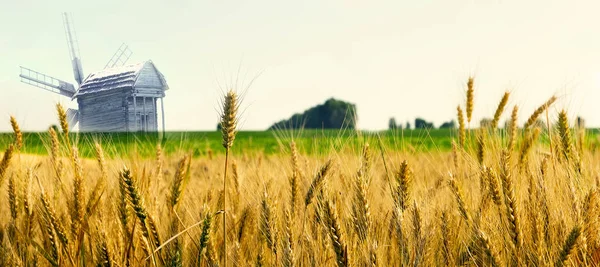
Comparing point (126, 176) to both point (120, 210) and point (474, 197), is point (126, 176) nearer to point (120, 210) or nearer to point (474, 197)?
point (120, 210)

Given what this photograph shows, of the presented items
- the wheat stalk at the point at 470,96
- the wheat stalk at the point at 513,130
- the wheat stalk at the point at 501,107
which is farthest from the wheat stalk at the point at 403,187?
the wheat stalk at the point at 470,96

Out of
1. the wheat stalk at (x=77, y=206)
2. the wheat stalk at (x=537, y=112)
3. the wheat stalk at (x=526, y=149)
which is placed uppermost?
the wheat stalk at (x=537, y=112)

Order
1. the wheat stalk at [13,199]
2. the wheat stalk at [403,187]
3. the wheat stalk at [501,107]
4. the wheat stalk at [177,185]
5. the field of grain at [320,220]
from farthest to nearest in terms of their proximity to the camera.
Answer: the wheat stalk at [501,107]
the wheat stalk at [13,199]
the wheat stalk at [177,185]
the wheat stalk at [403,187]
the field of grain at [320,220]

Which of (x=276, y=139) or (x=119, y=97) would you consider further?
(x=119, y=97)

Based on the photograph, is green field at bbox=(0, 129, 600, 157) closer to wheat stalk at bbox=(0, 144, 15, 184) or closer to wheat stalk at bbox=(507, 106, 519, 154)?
wheat stalk at bbox=(0, 144, 15, 184)

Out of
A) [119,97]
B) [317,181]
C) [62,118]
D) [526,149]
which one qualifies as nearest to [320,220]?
[317,181]

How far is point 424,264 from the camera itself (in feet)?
5.28

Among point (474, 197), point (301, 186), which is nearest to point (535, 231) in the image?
point (474, 197)

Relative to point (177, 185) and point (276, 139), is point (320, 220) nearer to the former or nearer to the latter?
point (177, 185)

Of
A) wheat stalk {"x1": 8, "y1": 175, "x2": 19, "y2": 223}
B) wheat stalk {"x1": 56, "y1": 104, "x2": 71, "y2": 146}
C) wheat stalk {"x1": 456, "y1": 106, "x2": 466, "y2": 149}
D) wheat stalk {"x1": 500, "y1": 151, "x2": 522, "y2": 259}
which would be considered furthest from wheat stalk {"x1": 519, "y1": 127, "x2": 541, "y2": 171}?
wheat stalk {"x1": 8, "y1": 175, "x2": 19, "y2": 223}

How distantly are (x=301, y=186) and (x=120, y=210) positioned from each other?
2.36ft

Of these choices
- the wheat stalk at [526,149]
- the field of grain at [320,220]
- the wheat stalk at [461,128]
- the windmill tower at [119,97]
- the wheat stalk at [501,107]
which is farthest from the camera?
the windmill tower at [119,97]

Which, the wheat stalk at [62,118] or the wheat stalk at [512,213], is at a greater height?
the wheat stalk at [62,118]

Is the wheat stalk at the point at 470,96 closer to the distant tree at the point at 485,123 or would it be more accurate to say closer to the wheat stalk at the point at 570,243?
the distant tree at the point at 485,123
